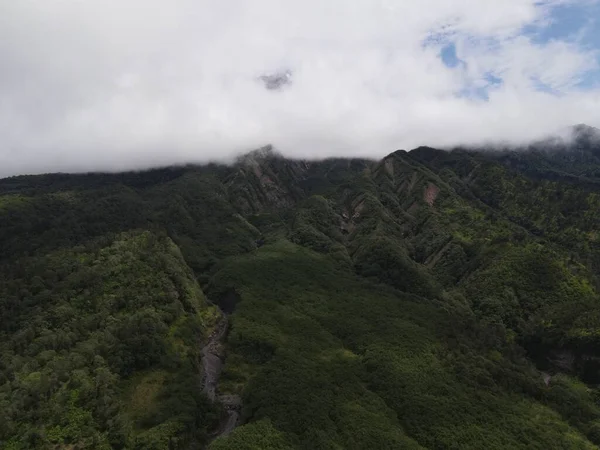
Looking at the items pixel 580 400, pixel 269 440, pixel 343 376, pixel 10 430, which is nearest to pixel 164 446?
pixel 269 440

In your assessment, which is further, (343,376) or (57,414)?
(343,376)

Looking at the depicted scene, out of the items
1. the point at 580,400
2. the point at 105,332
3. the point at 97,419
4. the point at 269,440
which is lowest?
the point at 580,400

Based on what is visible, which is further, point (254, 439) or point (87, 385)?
point (87, 385)

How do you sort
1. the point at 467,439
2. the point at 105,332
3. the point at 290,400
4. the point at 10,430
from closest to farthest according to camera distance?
the point at 10,430, the point at 467,439, the point at 290,400, the point at 105,332

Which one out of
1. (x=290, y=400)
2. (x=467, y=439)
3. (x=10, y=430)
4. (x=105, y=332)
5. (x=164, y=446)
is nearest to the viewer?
(x=10, y=430)

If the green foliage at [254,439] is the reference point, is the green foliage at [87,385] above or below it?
above

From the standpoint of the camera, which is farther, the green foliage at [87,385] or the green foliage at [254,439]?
the green foliage at [254,439]

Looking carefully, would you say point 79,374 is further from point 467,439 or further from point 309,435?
point 467,439

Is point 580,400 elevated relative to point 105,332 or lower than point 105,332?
lower

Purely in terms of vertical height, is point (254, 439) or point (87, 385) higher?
point (87, 385)

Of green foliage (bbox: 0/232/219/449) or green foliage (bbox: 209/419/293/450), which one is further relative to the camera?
green foliage (bbox: 209/419/293/450)

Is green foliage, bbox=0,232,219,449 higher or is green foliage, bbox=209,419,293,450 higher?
green foliage, bbox=0,232,219,449
